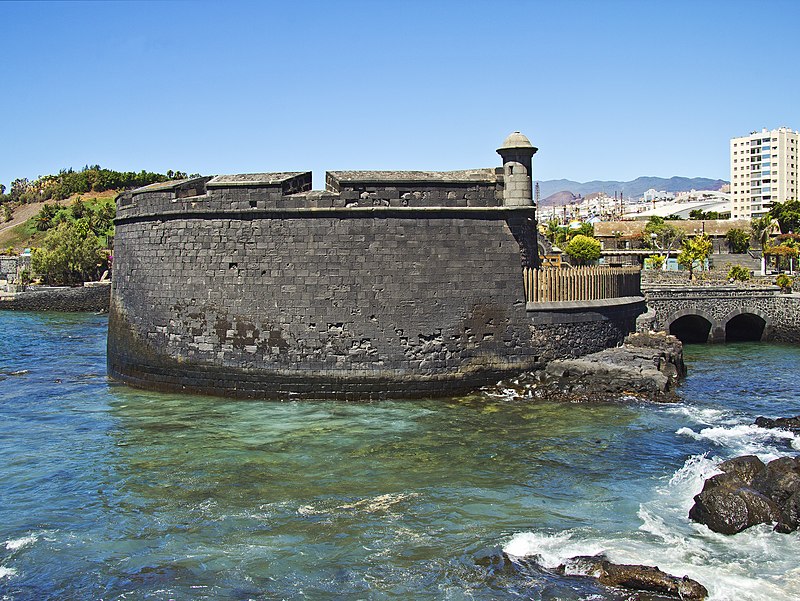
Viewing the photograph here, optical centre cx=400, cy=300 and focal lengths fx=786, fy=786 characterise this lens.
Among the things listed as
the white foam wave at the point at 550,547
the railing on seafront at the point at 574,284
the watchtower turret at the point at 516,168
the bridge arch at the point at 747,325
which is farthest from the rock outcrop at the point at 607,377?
the bridge arch at the point at 747,325

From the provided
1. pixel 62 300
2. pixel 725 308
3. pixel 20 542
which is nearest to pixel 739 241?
pixel 725 308

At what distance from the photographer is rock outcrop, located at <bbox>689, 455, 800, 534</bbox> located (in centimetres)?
939

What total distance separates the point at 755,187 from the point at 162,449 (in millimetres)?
126852

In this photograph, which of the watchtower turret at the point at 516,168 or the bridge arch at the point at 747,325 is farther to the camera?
the bridge arch at the point at 747,325

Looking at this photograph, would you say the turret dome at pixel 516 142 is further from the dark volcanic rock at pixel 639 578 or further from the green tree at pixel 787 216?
the green tree at pixel 787 216

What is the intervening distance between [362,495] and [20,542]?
4.22m

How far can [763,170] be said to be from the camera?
122 metres

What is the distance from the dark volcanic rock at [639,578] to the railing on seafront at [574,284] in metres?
9.19

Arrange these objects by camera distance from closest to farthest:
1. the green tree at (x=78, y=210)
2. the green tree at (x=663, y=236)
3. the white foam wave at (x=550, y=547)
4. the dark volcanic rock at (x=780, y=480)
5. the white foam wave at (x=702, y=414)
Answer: the white foam wave at (x=550, y=547), the dark volcanic rock at (x=780, y=480), the white foam wave at (x=702, y=414), the green tree at (x=663, y=236), the green tree at (x=78, y=210)

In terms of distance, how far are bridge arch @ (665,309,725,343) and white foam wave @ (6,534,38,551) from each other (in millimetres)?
22802

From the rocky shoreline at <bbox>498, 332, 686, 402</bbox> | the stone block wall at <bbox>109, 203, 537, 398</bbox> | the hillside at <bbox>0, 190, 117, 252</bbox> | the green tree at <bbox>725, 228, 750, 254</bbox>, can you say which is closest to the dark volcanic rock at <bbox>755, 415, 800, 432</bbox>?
the rocky shoreline at <bbox>498, 332, 686, 402</bbox>

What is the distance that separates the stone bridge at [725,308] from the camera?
90.8 feet

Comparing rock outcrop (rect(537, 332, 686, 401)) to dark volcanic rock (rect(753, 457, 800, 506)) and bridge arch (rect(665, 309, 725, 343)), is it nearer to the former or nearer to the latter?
dark volcanic rock (rect(753, 457, 800, 506))

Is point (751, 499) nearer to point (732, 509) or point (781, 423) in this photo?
point (732, 509)
